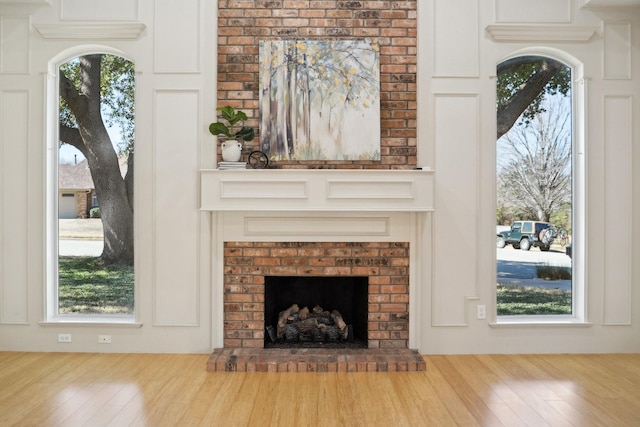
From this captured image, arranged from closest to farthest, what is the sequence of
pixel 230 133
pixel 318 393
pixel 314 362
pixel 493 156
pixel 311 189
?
pixel 318 393 → pixel 314 362 → pixel 311 189 → pixel 230 133 → pixel 493 156

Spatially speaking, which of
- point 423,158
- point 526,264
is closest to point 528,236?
point 526,264

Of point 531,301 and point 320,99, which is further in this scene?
point 531,301

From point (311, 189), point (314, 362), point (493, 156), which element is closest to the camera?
point (314, 362)

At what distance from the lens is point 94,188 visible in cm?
429

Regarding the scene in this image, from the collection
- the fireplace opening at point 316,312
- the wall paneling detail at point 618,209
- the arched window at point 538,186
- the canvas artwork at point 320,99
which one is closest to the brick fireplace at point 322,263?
the fireplace opening at point 316,312

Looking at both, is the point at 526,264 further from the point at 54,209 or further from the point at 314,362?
the point at 54,209

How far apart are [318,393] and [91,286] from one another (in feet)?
7.23

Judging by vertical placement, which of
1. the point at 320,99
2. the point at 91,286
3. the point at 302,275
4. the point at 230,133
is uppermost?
the point at 320,99

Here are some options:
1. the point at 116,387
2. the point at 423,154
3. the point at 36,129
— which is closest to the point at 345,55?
the point at 423,154

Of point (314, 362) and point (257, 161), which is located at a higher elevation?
point (257, 161)

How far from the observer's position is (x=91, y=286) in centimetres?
429

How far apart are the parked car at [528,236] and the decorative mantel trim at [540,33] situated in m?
1.49

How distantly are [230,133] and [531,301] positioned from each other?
2.83 metres

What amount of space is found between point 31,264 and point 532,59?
441 centimetres
